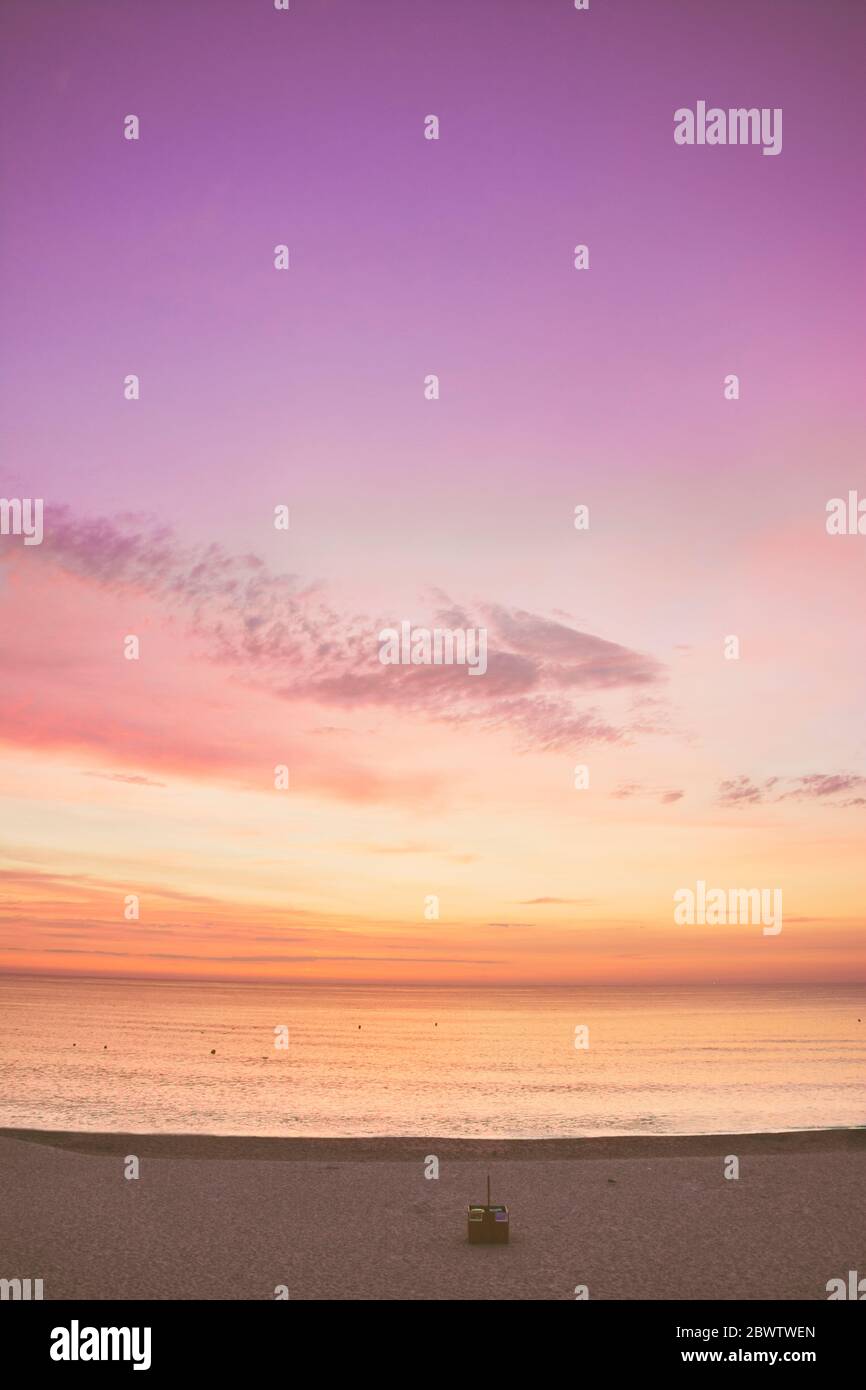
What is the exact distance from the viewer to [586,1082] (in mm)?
57312

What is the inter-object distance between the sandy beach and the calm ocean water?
1432 cm

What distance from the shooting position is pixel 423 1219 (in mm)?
17781

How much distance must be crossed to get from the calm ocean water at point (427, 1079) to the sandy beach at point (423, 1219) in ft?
47.0

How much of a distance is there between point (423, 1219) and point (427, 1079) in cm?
4421

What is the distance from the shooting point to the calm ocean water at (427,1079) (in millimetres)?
40469

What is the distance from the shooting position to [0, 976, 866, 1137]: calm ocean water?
4047cm
